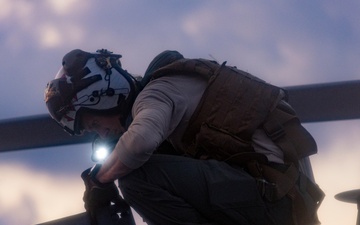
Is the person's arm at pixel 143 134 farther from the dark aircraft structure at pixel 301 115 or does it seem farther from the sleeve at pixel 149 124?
the dark aircraft structure at pixel 301 115

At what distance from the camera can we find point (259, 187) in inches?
159

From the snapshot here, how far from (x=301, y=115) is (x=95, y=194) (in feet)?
11.4

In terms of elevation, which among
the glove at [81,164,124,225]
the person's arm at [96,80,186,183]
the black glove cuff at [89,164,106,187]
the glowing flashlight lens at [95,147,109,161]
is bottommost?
the glove at [81,164,124,225]

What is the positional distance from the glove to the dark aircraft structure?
2.67 m

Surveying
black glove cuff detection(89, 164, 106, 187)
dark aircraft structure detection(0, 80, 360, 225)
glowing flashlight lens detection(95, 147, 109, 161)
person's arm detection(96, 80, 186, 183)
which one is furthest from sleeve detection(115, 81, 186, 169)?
dark aircraft structure detection(0, 80, 360, 225)

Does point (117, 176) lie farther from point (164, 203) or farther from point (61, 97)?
point (61, 97)

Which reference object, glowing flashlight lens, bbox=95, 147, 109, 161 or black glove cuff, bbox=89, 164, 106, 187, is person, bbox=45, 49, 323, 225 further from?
glowing flashlight lens, bbox=95, 147, 109, 161

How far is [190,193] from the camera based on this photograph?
3.96 metres

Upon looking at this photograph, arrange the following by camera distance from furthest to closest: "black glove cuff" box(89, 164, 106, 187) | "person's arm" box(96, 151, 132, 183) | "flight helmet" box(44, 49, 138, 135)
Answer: "flight helmet" box(44, 49, 138, 135) → "black glove cuff" box(89, 164, 106, 187) → "person's arm" box(96, 151, 132, 183)

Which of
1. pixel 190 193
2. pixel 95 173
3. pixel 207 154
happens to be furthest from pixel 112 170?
pixel 207 154

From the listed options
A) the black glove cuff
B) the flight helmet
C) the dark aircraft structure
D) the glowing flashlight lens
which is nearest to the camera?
the black glove cuff

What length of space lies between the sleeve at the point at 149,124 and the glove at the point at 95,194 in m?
0.33

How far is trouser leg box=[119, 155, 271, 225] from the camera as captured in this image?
3902mm

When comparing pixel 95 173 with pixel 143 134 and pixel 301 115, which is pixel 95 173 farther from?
pixel 301 115
